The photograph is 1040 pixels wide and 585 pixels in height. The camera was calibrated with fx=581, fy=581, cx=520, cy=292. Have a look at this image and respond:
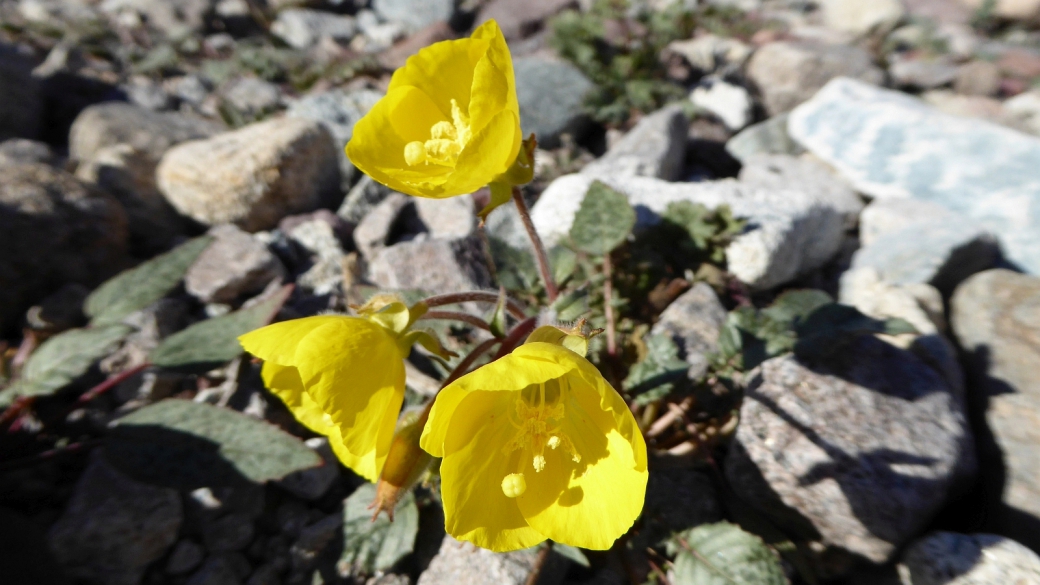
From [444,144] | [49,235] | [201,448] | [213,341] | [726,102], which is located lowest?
[726,102]

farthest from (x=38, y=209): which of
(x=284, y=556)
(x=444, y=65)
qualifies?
(x=444, y=65)

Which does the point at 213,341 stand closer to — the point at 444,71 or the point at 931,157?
the point at 444,71

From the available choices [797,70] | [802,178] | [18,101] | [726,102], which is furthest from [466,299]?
[18,101]

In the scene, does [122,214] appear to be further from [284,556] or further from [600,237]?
[600,237]

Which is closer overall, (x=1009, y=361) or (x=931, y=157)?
(x=1009, y=361)

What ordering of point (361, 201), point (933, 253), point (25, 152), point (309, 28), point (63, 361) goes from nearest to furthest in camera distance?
point (63, 361) < point (933, 253) < point (361, 201) < point (25, 152) < point (309, 28)

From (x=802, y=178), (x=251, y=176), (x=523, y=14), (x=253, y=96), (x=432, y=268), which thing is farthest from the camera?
(x=523, y=14)
